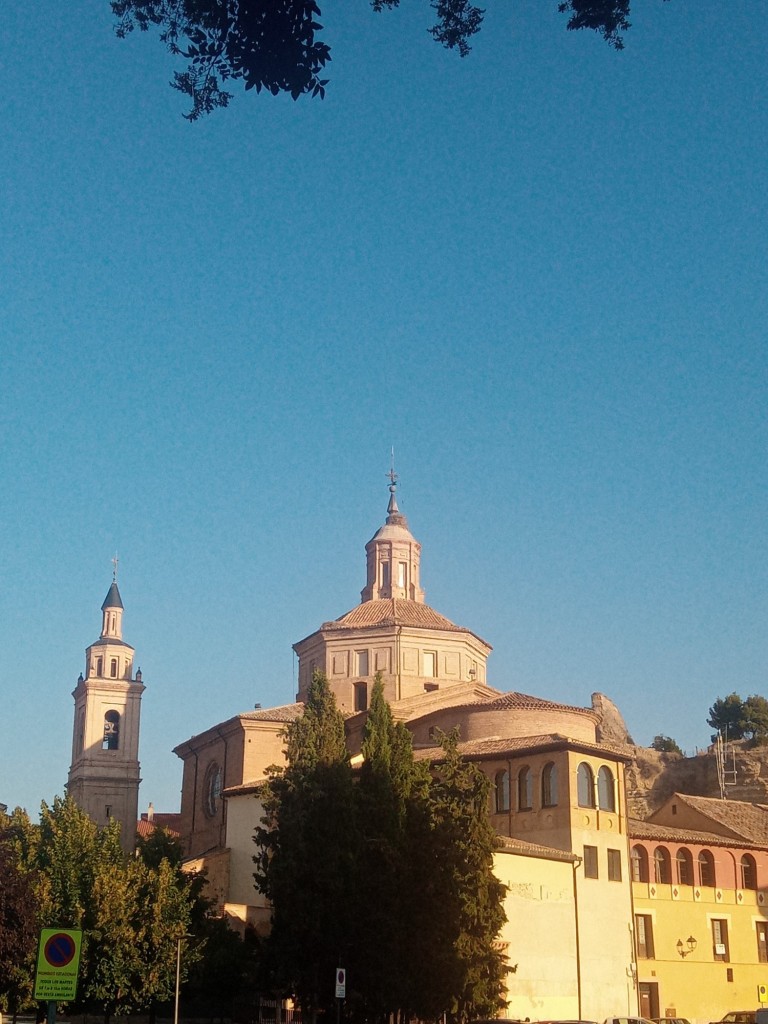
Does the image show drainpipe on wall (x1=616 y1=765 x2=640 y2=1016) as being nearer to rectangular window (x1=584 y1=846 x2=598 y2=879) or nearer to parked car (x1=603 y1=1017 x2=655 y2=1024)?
rectangular window (x1=584 y1=846 x2=598 y2=879)

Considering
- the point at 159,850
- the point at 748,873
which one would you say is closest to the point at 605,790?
the point at 748,873

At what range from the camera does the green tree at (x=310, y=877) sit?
29.0 m

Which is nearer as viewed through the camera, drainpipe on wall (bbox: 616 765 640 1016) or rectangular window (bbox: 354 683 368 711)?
drainpipe on wall (bbox: 616 765 640 1016)

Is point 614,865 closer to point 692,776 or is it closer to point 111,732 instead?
point 692,776

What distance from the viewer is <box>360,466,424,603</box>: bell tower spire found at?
59.3 meters

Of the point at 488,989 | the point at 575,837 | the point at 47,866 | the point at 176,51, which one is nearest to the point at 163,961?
the point at 47,866

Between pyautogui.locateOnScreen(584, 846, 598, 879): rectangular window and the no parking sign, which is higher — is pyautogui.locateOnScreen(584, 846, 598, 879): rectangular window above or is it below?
above

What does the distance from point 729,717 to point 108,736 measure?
138 ft

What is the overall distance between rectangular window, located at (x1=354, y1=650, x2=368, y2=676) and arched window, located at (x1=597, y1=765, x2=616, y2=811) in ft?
51.2

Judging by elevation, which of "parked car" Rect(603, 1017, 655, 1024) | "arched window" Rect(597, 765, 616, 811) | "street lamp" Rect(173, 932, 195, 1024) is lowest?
"parked car" Rect(603, 1017, 655, 1024)

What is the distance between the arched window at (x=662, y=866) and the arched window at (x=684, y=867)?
1.48ft

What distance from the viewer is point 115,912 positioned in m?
30.1

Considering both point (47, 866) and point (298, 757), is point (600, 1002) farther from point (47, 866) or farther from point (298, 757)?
point (47, 866)

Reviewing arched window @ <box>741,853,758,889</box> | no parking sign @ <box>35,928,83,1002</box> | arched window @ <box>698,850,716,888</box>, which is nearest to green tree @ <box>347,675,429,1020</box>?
arched window @ <box>698,850,716,888</box>
